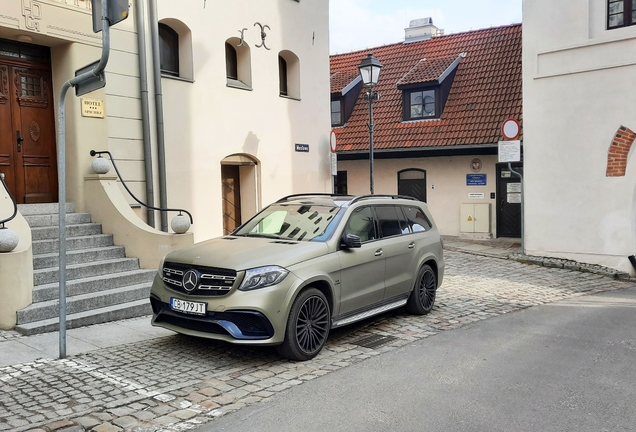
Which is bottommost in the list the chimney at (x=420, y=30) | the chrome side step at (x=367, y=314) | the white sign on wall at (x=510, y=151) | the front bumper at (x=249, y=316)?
the chrome side step at (x=367, y=314)

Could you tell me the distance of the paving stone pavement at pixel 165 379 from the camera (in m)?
4.64

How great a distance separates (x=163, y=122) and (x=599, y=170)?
33.0ft

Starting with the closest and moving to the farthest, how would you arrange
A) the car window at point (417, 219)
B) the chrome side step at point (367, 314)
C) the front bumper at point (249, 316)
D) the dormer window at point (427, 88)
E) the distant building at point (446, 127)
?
the front bumper at point (249, 316) → the chrome side step at point (367, 314) → the car window at point (417, 219) → the distant building at point (446, 127) → the dormer window at point (427, 88)

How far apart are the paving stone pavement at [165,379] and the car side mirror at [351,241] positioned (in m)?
1.19

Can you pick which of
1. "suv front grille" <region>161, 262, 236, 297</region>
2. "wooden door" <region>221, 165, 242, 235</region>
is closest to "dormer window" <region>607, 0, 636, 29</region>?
"wooden door" <region>221, 165, 242, 235</region>

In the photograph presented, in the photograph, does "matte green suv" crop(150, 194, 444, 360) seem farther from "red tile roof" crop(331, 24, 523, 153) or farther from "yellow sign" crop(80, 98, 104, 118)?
"red tile roof" crop(331, 24, 523, 153)

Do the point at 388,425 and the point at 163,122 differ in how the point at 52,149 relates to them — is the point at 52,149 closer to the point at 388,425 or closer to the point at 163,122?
the point at 163,122

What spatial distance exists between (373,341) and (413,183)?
14.9 m

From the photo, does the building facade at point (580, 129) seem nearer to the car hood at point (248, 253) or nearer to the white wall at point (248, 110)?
the white wall at point (248, 110)

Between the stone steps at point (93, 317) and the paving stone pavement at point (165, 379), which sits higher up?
the stone steps at point (93, 317)

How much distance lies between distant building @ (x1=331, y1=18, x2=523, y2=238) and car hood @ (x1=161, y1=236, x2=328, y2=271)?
13.5m

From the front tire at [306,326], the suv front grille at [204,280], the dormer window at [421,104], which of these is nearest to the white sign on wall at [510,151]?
the dormer window at [421,104]

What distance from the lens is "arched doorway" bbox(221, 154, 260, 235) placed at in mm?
14078

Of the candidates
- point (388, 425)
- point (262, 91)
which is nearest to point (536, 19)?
point (262, 91)
